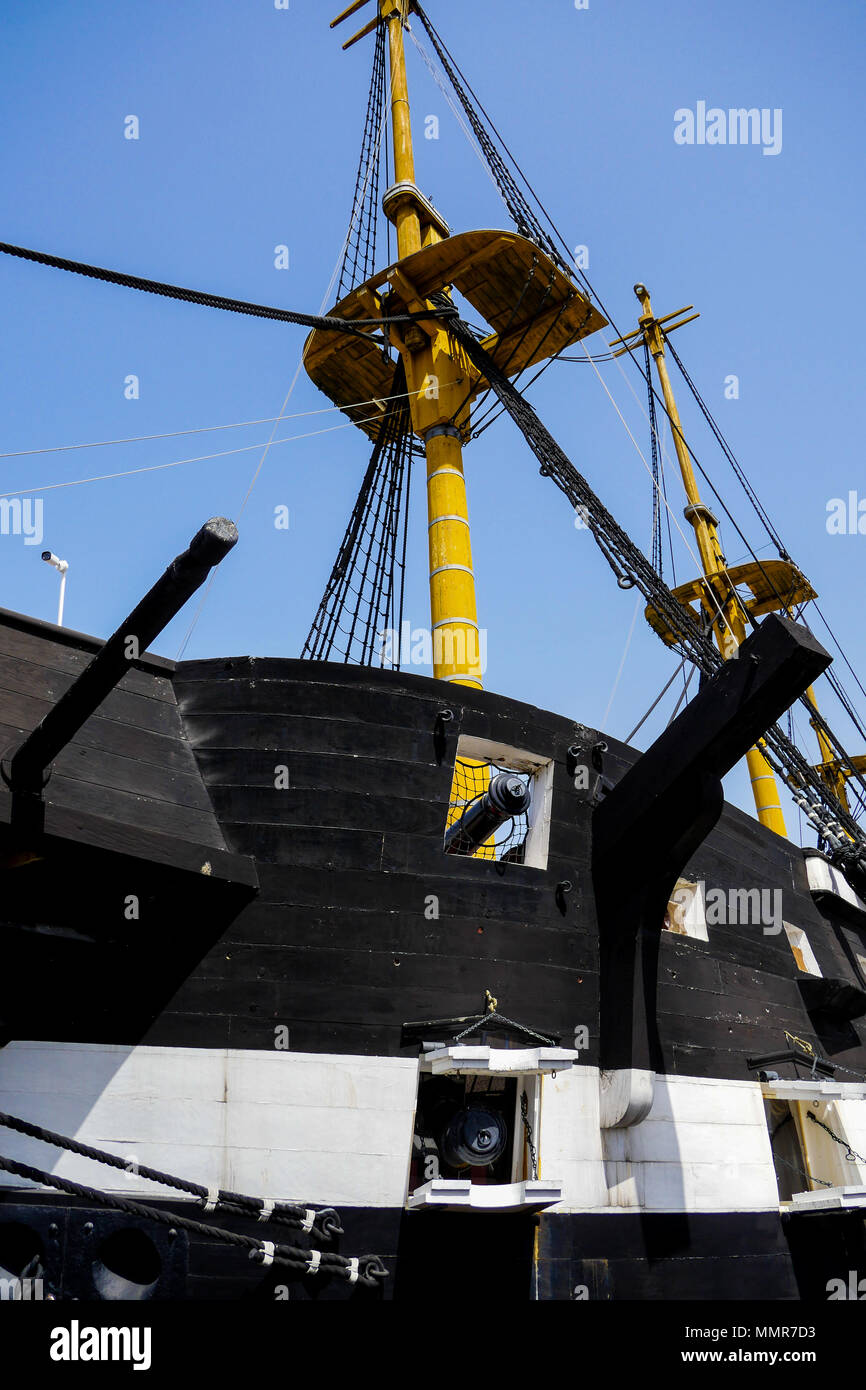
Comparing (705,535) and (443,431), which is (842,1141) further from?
(705,535)

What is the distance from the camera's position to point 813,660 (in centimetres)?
834

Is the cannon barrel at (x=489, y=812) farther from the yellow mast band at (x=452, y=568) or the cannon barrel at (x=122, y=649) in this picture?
the yellow mast band at (x=452, y=568)

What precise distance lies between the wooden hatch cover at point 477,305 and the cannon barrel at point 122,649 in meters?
10.0

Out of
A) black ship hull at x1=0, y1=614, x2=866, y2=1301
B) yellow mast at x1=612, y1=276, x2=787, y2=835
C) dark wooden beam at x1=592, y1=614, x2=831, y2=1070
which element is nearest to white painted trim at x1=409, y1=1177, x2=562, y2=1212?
black ship hull at x1=0, y1=614, x2=866, y2=1301

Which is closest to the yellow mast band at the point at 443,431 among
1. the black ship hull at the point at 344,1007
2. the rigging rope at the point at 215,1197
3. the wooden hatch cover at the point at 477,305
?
the wooden hatch cover at the point at 477,305

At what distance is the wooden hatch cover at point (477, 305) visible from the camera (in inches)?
590

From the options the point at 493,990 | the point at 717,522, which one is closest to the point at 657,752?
the point at 493,990

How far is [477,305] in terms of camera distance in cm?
1636

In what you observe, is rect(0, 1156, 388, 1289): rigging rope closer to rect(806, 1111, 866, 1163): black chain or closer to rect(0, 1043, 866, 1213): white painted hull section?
rect(0, 1043, 866, 1213): white painted hull section

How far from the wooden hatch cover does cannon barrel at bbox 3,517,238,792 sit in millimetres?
10039

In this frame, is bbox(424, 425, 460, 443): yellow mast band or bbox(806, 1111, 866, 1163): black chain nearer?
bbox(806, 1111, 866, 1163): black chain

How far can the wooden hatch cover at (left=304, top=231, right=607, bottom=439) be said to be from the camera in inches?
590

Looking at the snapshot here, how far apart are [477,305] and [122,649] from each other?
39.3ft

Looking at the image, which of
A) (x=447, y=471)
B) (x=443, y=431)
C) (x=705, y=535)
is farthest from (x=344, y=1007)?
(x=705, y=535)
